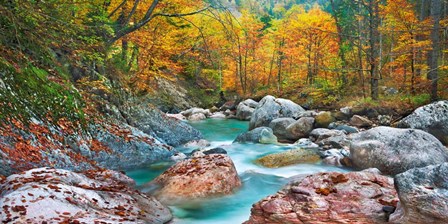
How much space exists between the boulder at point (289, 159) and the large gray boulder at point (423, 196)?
16.3ft

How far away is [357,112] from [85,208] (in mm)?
13363

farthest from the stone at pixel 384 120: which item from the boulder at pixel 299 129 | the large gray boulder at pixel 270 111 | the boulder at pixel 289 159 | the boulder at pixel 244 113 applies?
the boulder at pixel 244 113

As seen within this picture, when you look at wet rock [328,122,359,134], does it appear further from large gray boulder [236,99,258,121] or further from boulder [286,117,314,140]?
large gray boulder [236,99,258,121]

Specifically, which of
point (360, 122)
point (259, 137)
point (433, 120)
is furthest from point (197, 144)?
point (433, 120)

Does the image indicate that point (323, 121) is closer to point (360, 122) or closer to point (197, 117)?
point (360, 122)

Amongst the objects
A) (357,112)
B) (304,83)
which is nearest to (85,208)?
(357,112)

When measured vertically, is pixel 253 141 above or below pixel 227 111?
below

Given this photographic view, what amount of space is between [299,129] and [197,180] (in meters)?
7.66

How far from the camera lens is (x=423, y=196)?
11.5ft

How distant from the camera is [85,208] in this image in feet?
13.2

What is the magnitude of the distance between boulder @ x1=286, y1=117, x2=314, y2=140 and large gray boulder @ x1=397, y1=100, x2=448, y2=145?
3.51 m

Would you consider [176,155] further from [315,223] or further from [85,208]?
[315,223]

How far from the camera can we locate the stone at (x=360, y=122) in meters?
13.5

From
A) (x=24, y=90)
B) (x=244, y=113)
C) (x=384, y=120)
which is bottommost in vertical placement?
(x=24, y=90)
